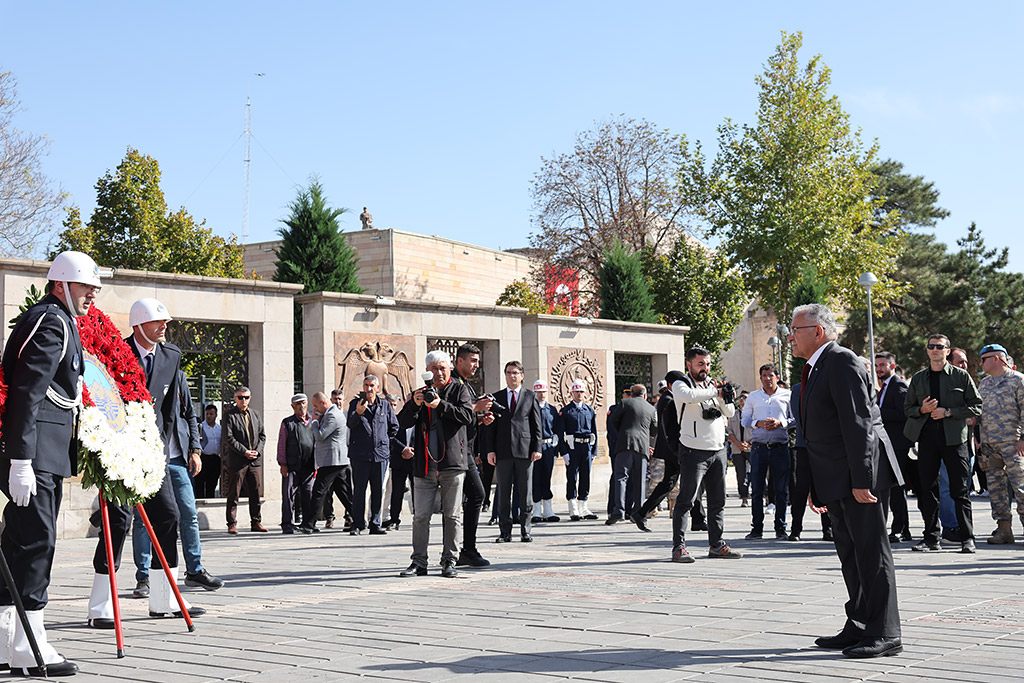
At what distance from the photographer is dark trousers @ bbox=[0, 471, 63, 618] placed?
5730mm

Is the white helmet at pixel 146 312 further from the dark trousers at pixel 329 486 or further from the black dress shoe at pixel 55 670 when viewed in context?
the dark trousers at pixel 329 486

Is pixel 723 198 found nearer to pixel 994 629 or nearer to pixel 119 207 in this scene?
pixel 119 207

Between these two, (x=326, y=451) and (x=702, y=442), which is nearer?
(x=702, y=442)

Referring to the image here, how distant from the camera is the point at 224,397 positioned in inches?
675

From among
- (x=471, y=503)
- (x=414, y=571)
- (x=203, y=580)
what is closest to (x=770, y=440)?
(x=471, y=503)

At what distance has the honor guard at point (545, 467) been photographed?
16.2 meters

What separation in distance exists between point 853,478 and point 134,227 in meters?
32.3

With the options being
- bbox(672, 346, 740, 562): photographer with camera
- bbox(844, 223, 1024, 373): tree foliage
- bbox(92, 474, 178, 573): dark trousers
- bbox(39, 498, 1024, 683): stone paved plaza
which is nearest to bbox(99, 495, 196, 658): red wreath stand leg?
bbox(39, 498, 1024, 683): stone paved plaza

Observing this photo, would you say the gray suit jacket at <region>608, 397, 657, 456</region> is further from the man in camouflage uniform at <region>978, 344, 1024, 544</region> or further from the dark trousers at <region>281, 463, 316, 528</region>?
the man in camouflage uniform at <region>978, 344, 1024, 544</region>

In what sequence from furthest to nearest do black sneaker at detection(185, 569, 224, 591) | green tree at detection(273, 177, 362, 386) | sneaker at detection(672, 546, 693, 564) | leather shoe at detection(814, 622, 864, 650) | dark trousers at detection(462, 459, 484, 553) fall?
green tree at detection(273, 177, 362, 386), dark trousers at detection(462, 459, 484, 553), sneaker at detection(672, 546, 693, 564), black sneaker at detection(185, 569, 224, 591), leather shoe at detection(814, 622, 864, 650)

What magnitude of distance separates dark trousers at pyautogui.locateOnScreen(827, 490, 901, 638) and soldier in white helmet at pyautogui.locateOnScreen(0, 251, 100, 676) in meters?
4.18

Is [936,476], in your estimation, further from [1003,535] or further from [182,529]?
[182,529]

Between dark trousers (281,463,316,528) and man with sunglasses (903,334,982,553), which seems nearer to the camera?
man with sunglasses (903,334,982,553)

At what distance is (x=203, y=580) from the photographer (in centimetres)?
888
